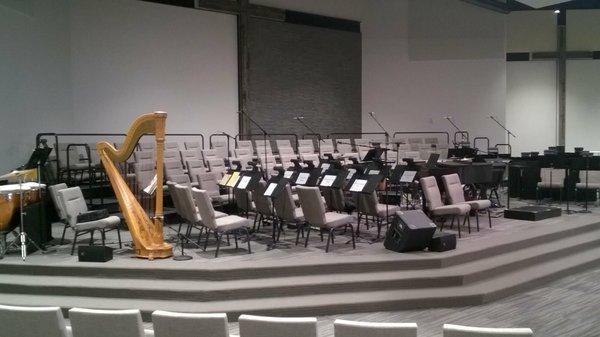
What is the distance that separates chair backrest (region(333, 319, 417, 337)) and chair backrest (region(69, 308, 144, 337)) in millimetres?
1132

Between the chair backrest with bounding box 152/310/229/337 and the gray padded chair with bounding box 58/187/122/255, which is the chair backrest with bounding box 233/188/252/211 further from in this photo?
the chair backrest with bounding box 152/310/229/337

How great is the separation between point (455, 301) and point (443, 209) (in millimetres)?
1937

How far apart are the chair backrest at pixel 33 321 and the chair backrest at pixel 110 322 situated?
0.31 ft

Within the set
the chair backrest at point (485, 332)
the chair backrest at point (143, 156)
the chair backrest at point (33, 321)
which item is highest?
the chair backrest at point (143, 156)

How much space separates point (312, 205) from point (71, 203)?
2.80 m

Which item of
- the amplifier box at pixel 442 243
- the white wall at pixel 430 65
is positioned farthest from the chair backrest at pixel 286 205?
the white wall at pixel 430 65

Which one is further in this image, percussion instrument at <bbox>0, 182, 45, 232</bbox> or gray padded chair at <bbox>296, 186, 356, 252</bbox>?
gray padded chair at <bbox>296, 186, 356, 252</bbox>

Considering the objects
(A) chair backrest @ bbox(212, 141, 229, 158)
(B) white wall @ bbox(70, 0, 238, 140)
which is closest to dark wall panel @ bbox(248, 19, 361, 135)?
(B) white wall @ bbox(70, 0, 238, 140)

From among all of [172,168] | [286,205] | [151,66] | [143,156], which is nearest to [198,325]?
[286,205]

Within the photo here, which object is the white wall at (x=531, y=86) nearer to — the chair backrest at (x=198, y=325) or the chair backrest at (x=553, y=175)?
the chair backrest at (x=553, y=175)

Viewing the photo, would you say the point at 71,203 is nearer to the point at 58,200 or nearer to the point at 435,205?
the point at 58,200

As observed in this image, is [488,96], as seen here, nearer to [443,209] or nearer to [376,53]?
[376,53]

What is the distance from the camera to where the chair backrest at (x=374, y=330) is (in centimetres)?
272

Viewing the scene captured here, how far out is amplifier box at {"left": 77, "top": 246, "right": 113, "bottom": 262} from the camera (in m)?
5.74
